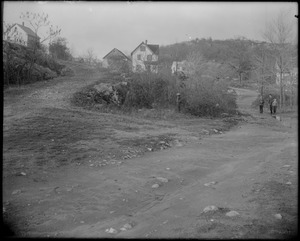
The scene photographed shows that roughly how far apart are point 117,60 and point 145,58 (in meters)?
8.63

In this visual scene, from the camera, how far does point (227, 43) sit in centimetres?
5184

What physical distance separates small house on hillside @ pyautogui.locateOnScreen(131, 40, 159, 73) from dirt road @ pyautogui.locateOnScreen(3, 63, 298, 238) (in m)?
11.8

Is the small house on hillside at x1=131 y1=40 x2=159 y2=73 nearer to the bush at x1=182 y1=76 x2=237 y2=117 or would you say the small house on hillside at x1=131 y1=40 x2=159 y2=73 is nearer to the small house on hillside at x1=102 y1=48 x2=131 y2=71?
the small house on hillside at x1=102 y1=48 x2=131 y2=71

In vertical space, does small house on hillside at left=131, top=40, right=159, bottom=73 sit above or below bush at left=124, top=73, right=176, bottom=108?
above

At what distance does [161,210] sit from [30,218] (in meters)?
2.48

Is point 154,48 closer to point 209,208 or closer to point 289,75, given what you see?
point 289,75

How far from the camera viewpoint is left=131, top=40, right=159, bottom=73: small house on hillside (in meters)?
24.7

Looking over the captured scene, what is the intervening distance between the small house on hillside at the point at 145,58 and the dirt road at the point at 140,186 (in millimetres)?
11788

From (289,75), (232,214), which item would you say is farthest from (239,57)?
(232,214)

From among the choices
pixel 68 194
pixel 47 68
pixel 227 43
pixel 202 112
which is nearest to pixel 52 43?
pixel 47 68

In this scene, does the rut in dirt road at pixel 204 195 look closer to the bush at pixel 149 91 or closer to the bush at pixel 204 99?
the bush at pixel 204 99

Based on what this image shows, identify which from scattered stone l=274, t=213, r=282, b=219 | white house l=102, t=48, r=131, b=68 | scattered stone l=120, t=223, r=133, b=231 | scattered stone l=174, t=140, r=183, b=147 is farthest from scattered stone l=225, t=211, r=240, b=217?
white house l=102, t=48, r=131, b=68

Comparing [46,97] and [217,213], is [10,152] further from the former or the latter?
[46,97]

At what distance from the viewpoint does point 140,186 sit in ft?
25.3
